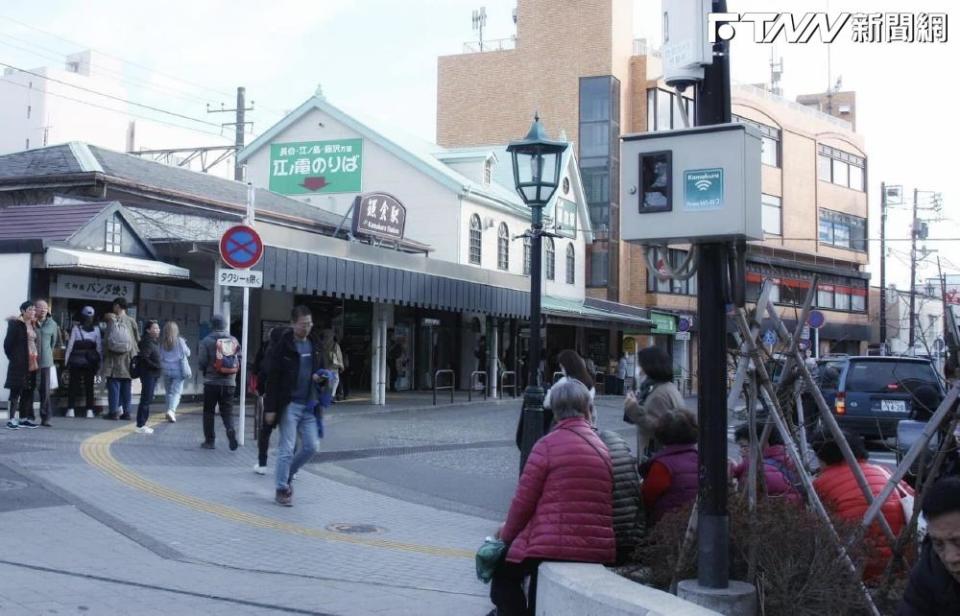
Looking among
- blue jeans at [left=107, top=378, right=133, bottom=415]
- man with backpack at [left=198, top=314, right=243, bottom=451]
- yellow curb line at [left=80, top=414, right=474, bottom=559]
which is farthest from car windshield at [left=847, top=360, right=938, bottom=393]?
blue jeans at [left=107, top=378, right=133, bottom=415]

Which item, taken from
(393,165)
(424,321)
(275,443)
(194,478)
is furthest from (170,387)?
(393,165)

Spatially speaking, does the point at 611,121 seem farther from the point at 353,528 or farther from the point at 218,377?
the point at 353,528

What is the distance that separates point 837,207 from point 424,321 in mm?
33956

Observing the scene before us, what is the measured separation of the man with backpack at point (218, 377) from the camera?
39.3 feet

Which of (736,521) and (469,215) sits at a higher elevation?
(469,215)

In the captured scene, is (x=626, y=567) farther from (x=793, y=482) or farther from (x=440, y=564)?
(x=440, y=564)

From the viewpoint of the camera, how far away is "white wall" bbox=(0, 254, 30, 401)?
48.8 feet

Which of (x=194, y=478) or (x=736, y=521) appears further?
(x=194, y=478)

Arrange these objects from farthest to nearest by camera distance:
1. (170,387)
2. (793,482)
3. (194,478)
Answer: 1. (170,387)
2. (194,478)
3. (793,482)

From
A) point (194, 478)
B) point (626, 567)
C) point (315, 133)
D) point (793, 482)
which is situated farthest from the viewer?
point (315, 133)

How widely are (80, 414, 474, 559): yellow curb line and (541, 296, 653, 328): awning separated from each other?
1805 centimetres

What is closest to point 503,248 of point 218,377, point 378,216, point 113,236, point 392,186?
point 392,186

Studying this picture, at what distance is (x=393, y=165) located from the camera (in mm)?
31125

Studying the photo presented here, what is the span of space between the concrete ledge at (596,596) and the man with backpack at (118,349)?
35.7 feet
